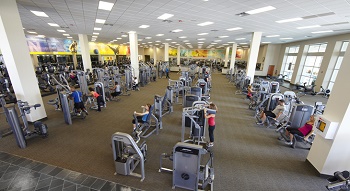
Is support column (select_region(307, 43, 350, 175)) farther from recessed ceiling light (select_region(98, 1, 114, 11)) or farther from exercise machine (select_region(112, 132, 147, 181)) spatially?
recessed ceiling light (select_region(98, 1, 114, 11))

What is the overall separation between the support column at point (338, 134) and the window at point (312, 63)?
1116 centimetres

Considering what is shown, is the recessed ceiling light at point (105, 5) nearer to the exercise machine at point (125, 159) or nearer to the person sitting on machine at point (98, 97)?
the person sitting on machine at point (98, 97)

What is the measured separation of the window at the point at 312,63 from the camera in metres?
12.0

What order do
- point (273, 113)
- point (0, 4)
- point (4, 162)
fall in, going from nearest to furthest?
1. point (4, 162)
2. point (0, 4)
3. point (273, 113)

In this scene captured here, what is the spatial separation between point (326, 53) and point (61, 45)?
80.8 feet

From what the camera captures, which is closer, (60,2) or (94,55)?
(60,2)

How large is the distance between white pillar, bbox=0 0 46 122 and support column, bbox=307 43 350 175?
819cm

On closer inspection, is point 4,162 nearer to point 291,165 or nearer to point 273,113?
point 291,165

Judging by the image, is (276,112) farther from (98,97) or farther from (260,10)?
(98,97)

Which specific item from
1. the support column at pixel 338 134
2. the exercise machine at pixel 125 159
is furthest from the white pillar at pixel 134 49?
the support column at pixel 338 134

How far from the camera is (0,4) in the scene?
13.5 ft

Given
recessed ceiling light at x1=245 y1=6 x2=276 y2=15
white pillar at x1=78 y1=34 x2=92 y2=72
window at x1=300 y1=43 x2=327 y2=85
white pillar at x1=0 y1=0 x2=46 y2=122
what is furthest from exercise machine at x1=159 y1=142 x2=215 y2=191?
white pillar at x1=78 y1=34 x2=92 y2=72

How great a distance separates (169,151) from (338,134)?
350 cm

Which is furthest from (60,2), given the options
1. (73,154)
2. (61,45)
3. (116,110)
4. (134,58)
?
(61,45)
